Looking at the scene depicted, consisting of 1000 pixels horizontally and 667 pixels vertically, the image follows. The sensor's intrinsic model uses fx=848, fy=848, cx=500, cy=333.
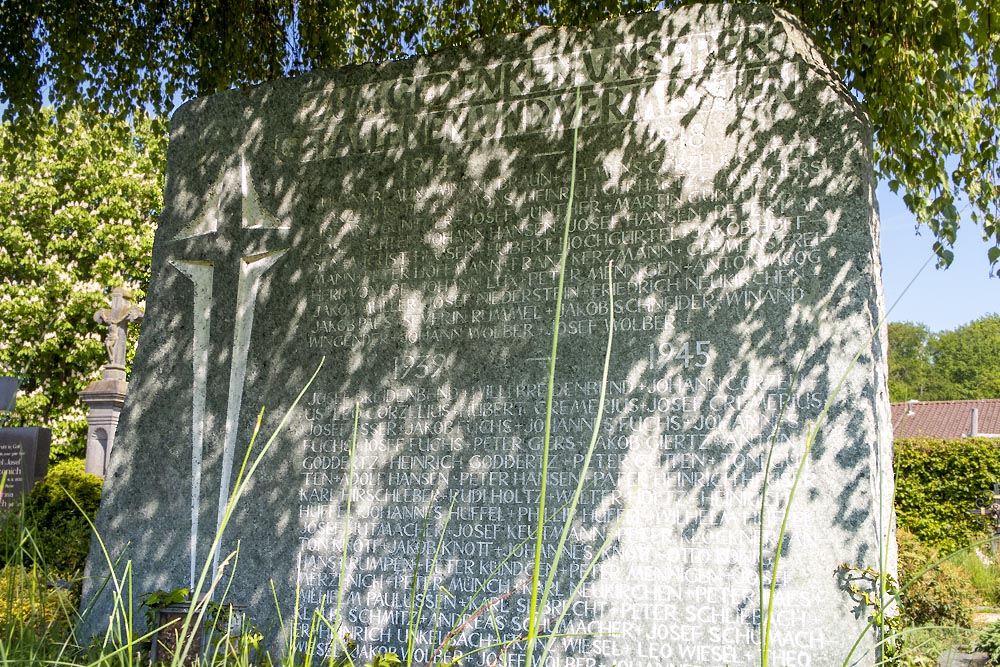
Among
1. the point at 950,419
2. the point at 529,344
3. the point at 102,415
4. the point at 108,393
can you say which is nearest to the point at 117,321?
the point at 108,393

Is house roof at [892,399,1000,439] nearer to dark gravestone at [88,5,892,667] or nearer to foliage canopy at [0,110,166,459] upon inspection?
foliage canopy at [0,110,166,459]

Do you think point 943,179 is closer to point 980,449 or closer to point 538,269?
point 538,269

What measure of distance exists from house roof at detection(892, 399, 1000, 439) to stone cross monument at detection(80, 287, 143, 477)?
22.6m

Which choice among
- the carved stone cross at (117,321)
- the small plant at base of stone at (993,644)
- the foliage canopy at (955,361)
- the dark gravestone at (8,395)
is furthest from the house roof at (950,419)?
the dark gravestone at (8,395)

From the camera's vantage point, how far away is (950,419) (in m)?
29.0

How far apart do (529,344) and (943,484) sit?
1057cm

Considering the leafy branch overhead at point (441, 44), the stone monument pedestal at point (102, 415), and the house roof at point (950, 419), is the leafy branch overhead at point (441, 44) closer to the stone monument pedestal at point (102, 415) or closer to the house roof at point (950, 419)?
the stone monument pedestal at point (102, 415)

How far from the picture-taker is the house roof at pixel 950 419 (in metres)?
27.7

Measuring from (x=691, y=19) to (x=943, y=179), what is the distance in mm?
2981

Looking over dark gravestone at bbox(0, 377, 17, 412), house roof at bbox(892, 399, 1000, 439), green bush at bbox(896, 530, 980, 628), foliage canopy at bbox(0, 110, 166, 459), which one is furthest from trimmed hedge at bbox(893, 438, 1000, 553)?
foliage canopy at bbox(0, 110, 166, 459)

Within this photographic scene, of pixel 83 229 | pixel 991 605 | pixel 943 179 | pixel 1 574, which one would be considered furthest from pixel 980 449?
pixel 83 229

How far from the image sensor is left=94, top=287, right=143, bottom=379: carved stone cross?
44.1 ft

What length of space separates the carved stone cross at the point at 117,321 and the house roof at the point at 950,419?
2252 cm

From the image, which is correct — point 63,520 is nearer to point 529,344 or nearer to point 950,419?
point 529,344
